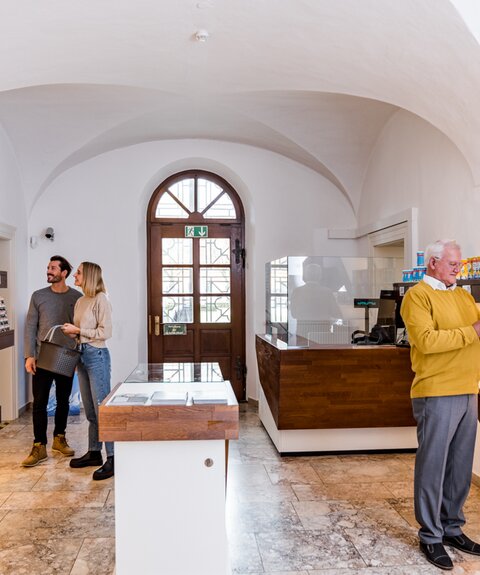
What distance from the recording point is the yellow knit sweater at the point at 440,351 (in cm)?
285

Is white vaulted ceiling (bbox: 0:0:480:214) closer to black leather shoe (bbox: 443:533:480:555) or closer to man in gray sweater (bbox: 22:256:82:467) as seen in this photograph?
man in gray sweater (bbox: 22:256:82:467)

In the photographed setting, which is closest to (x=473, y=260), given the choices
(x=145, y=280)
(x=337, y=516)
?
(x=337, y=516)

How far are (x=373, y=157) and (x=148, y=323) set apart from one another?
326 centimetres

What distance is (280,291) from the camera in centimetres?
520

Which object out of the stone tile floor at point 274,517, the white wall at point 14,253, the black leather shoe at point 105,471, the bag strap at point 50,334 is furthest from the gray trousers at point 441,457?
the white wall at point 14,253

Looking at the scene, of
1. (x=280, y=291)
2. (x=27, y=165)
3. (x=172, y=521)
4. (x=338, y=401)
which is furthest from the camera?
(x=27, y=165)

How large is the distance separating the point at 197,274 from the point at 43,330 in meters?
2.75

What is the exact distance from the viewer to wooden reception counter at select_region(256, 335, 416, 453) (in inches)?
174

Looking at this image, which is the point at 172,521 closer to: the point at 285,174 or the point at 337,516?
the point at 337,516

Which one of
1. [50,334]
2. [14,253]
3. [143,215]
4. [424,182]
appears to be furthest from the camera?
[143,215]

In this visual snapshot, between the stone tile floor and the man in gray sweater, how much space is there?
0.26 meters

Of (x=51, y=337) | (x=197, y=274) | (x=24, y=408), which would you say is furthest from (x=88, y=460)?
(x=197, y=274)

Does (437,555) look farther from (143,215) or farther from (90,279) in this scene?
(143,215)

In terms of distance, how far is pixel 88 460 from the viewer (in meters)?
4.34
